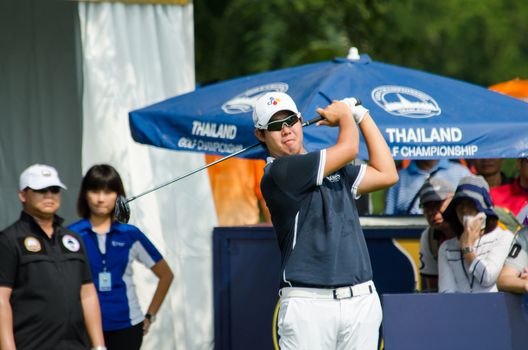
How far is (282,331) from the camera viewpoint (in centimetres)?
571

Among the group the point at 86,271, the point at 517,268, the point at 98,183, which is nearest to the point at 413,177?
the point at 98,183

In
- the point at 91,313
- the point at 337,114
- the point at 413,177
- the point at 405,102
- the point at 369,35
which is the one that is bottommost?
the point at 91,313

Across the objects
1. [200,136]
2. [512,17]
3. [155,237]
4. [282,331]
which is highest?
[512,17]

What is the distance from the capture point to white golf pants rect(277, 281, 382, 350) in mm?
5609

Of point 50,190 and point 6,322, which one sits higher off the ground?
point 50,190

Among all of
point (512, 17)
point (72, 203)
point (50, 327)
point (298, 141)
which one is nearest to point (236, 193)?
point (72, 203)

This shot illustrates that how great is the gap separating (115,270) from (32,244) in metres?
0.97

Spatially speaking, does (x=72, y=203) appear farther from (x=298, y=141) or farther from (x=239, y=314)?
(x=298, y=141)

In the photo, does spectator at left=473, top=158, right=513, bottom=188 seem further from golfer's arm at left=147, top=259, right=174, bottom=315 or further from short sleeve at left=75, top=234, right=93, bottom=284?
short sleeve at left=75, top=234, right=93, bottom=284

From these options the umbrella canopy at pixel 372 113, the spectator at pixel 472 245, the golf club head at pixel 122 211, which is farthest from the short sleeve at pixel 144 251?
the spectator at pixel 472 245

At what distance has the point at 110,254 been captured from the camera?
7.74 meters

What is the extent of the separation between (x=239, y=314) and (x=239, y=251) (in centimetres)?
45

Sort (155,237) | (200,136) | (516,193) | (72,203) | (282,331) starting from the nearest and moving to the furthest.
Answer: (282,331) → (200,136) → (516,193) → (155,237) → (72,203)

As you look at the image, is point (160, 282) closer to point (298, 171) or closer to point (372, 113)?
point (372, 113)
